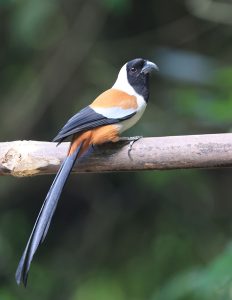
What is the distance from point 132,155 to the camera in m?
2.38

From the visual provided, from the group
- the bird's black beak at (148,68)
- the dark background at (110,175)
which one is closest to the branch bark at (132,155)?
the bird's black beak at (148,68)

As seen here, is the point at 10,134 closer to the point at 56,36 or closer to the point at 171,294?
the point at 56,36

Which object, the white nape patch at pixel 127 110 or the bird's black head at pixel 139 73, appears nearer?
the white nape patch at pixel 127 110

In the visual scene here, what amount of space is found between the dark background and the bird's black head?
113 centimetres

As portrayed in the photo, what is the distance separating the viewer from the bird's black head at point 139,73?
2936mm

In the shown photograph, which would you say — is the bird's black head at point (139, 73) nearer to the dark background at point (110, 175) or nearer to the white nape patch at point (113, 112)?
the white nape patch at point (113, 112)

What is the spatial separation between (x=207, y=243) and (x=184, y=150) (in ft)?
7.16

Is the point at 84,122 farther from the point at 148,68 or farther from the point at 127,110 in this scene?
the point at 148,68

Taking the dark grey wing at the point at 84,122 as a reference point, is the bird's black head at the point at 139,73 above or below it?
Result: below

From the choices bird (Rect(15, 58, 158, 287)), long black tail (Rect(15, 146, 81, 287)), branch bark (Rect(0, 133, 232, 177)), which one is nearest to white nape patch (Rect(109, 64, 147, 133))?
bird (Rect(15, 58, 158, 287))

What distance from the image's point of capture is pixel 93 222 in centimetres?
464

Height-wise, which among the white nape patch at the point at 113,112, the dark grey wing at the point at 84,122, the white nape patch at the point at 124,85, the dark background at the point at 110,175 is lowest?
the dark background at the point at 110,175

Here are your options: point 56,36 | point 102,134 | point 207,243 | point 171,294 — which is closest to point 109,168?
point 102,134

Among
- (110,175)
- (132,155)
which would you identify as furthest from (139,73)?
(110,175)
